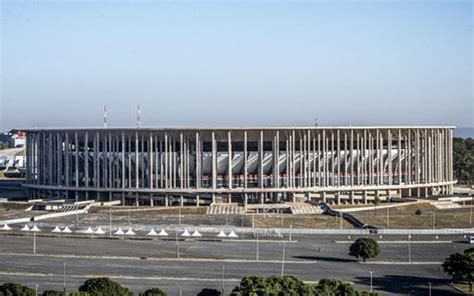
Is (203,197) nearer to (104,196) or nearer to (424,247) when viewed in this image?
(104,196)

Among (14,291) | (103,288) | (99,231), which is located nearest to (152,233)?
(99,231)

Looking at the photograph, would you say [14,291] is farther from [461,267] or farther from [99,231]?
[99,231]

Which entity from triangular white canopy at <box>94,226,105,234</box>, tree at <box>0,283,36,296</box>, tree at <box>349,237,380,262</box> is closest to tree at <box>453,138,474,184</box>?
triangular white canopy at <box>94,226,105,234</box>

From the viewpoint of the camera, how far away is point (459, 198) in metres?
104

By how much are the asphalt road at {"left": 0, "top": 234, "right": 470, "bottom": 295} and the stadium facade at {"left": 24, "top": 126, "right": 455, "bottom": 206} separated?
27405mm

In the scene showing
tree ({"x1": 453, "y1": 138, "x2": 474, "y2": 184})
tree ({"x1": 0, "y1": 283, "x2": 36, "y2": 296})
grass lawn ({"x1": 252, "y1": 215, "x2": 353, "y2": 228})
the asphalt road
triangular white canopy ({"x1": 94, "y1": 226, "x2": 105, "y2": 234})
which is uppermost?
tree ({"x1": 453, "y1": 138, "x2": 474, "y2": 184})

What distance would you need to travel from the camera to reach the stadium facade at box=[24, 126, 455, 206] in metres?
102

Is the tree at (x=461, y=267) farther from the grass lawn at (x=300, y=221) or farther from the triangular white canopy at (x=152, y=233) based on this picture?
the triangular white canopy at (x=152, y=233)

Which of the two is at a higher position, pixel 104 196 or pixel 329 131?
pixel 329 131

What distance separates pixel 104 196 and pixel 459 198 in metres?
43.9

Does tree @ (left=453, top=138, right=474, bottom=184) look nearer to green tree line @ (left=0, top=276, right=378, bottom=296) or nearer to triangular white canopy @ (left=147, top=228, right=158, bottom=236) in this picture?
triangular white canopy @ (left=147, top=228, right=158, bottom=236)

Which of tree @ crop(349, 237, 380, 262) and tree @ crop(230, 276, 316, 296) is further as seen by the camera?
tree @ crop(349, 237, 380, 262)

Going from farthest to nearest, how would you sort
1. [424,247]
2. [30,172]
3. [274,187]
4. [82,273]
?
[30,172]
[274,187]
[424,247]
[82,273]

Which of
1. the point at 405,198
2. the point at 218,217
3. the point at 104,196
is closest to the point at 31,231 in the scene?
the point at 218,217
